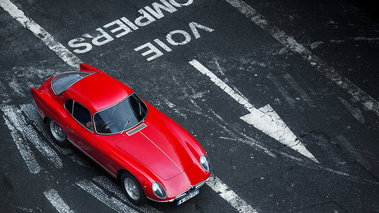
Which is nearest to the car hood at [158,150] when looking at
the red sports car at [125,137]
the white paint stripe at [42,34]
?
the red sports car at [125,137]

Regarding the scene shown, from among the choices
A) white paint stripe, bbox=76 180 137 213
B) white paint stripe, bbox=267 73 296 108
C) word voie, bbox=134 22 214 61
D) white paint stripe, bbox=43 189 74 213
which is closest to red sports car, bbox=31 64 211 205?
white paint stripe, bbox=76 180 137 213

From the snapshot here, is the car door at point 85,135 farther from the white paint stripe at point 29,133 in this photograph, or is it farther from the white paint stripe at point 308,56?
the white paint stripe at point 308,56

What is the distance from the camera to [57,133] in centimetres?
978

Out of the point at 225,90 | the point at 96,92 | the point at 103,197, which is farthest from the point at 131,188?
the point at 225,90

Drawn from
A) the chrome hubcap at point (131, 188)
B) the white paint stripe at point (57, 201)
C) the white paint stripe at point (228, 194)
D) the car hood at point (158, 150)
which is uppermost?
the car hood at point (158, 150)

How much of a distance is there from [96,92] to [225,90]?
9.72ft

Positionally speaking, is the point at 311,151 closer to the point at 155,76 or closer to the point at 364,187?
the point at 364,187

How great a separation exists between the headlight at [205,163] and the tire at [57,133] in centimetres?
258

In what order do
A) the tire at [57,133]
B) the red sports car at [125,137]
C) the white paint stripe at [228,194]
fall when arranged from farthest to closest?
1. the tire at [57,133]
2. the white paint stripe at [228,194]
3. the red sports car at [125,137]

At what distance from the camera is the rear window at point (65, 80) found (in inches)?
378

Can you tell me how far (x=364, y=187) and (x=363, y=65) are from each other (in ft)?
11.5

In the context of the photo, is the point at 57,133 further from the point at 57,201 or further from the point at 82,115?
the point at 57,201

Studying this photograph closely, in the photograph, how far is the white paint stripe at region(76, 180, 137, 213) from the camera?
8.70 metres

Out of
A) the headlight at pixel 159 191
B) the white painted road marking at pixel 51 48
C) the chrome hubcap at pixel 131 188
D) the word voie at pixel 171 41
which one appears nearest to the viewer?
the headlight at pixel 159 191
